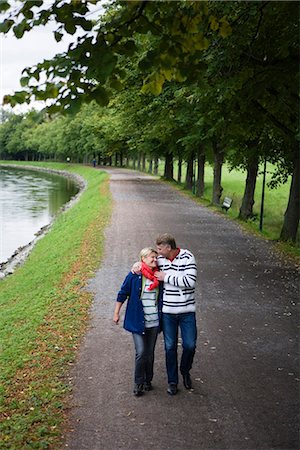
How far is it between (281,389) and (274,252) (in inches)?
402

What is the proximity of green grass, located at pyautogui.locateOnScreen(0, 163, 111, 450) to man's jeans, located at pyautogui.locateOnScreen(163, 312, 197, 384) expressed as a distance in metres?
1.38

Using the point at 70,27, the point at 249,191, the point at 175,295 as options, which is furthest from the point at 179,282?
the point at 249,191

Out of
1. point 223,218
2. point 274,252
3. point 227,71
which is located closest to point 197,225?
point 223,218

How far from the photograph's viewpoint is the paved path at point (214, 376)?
5.75 meters

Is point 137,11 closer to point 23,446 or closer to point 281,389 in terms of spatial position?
point 23,446

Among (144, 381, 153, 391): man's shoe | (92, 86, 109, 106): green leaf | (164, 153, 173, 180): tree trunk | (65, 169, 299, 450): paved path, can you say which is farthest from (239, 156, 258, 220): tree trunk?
(164, 153, 173, 180): tree trunk

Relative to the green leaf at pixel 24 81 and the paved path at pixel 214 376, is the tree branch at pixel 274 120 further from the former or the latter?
the green leaf at pixel 24 81

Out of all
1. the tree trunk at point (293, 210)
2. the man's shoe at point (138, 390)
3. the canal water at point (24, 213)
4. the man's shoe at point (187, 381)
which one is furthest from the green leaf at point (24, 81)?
the canal water at point (24, 213)

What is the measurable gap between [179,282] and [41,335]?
12.8 feet

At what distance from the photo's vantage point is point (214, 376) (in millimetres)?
7336

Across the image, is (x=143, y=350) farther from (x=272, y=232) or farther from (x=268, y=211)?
(x=268, y=211)

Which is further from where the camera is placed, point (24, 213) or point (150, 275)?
point (24, 213)

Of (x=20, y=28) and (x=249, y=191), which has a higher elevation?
(x=20, y=28)

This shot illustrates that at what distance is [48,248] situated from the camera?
20125mm
